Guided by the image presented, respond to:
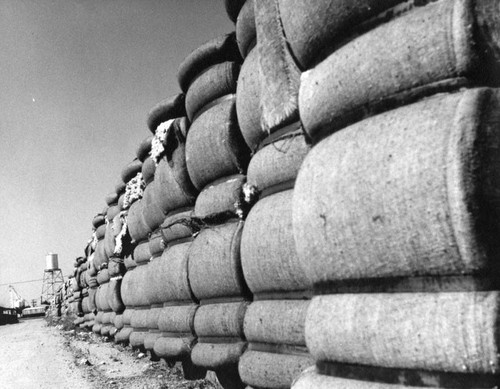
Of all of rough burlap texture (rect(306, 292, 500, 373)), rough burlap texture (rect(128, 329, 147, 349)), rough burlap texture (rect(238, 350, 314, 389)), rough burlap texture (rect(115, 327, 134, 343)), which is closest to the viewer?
rough burlap texture (rect(306, 292, 500, 373))

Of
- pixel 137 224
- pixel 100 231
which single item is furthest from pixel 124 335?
pixel 100 231

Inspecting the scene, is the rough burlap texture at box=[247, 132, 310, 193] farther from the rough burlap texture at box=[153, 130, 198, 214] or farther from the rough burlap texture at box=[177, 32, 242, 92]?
the rough burlap texture at box=[153, 130, 198, 214]

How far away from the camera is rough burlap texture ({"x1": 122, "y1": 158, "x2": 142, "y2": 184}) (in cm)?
479

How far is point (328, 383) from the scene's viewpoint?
1.06 m

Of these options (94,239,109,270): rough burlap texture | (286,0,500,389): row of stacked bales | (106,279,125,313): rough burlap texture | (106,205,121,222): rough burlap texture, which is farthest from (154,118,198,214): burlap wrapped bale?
(94,239,109,270): rough burlap texture

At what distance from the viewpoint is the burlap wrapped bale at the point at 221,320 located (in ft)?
6.86

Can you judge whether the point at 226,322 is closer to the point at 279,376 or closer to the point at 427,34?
the point at 279,376

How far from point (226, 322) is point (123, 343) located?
361cm

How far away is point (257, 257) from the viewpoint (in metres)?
1.71

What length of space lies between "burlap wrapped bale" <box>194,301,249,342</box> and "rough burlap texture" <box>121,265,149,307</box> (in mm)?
1675

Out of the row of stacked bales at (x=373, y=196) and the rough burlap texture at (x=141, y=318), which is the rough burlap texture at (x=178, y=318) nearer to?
the row of stacked bales at (x=373, y=196)

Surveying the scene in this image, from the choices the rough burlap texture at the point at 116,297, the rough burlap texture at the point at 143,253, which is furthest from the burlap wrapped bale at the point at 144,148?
the rough burlap texture at the point at 116,297

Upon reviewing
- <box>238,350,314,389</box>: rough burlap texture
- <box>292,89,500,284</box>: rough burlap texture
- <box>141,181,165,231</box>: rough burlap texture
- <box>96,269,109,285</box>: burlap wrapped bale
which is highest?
<box>141,181,165,231</box>: rough burlap texture

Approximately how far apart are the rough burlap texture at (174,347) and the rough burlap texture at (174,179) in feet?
2.82
